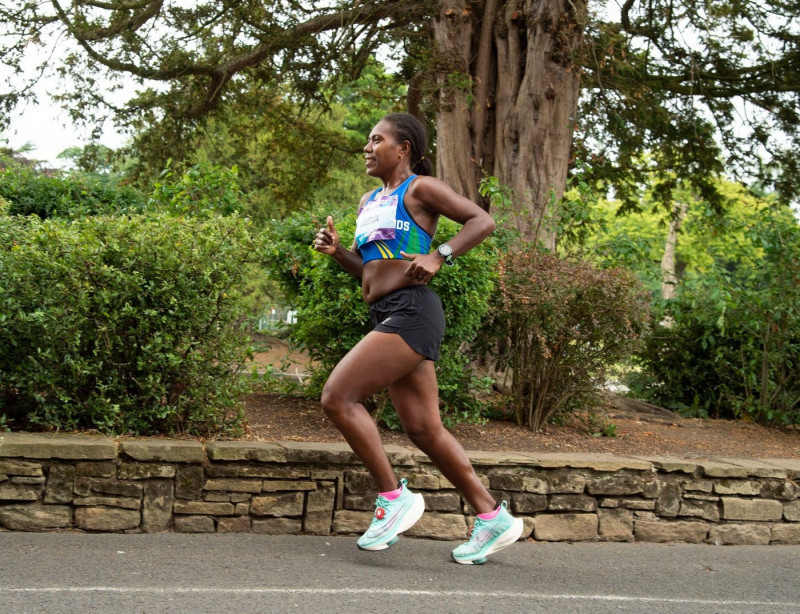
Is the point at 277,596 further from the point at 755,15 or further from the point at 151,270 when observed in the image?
the point at 755,15

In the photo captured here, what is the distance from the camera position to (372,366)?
4.23 meters

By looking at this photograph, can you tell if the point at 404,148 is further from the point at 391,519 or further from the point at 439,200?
the point at 391,519

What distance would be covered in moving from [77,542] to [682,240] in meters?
41.6

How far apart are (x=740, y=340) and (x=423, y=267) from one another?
5.55 meters

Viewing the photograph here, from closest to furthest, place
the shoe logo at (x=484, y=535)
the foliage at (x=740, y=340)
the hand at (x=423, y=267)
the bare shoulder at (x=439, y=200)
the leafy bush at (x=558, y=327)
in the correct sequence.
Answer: the hand at (x=423, y=267), the bare shoulder at (x=439, y=200), the shoe logo at (x=484, y=535), the leafy bush at (x=558, y=327), the foliage at (x=740, y=340)

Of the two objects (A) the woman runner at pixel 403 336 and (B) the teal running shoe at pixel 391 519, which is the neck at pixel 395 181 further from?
(B) the teal running shoe at pixel 391 519

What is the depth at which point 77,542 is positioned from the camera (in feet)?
15.1

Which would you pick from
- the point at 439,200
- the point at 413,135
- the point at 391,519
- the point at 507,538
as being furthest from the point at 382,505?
the point at 413,135

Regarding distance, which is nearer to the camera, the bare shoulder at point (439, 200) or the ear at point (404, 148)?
the bare shoulder at point (439, 200)

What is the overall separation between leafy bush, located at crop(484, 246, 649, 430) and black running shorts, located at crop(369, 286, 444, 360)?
219 cm

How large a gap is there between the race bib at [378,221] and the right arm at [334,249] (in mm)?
118

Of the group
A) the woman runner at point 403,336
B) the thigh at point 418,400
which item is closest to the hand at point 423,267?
the woman runner at point 403,336

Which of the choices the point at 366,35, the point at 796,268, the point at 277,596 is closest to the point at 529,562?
the point at 277,596

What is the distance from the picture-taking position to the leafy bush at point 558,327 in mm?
6648
